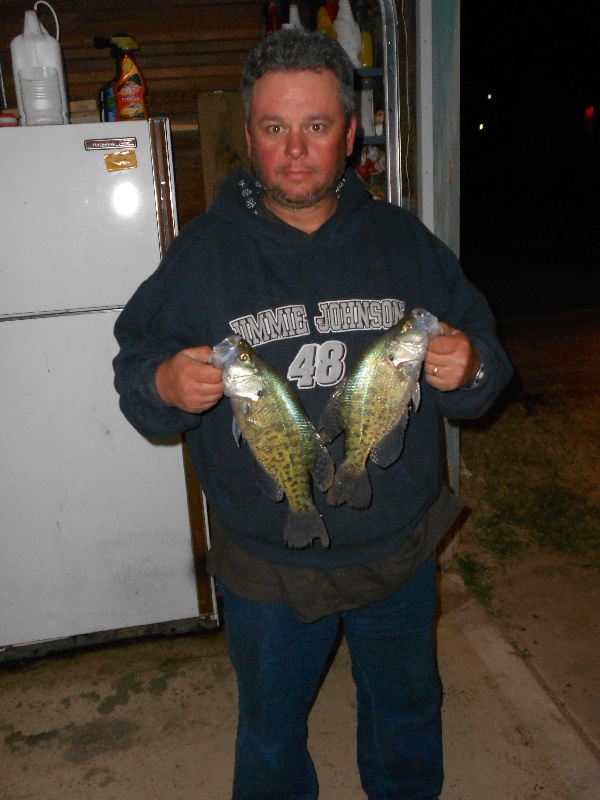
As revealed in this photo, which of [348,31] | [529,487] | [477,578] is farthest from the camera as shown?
[529,487]

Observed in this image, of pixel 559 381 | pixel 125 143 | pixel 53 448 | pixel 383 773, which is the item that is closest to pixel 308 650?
pixel 383 773

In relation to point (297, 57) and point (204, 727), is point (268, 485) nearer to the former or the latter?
point (297, 57)

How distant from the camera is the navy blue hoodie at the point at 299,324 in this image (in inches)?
76.4

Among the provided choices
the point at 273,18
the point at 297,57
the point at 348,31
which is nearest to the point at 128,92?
the point at 273,18

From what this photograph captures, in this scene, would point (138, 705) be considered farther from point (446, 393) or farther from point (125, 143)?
point (125, 143)

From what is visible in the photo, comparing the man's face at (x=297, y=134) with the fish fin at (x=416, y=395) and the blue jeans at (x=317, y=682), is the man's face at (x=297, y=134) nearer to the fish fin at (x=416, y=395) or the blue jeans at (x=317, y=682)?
the fish fin at (x=416, y=395)

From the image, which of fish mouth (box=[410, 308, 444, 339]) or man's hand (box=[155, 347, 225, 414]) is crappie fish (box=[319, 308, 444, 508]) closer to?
fish mouth (box=[410, 308, 444, 339])

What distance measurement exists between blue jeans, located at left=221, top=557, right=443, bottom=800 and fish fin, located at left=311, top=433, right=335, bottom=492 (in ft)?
1.57

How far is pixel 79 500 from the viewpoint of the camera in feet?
11.7

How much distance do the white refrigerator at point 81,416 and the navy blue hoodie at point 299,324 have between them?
133cm

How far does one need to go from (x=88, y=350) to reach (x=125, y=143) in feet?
3.55

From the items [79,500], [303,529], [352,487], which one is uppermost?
[352,487]

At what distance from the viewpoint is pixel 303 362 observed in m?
1.94

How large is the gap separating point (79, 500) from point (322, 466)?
7.20 ft
